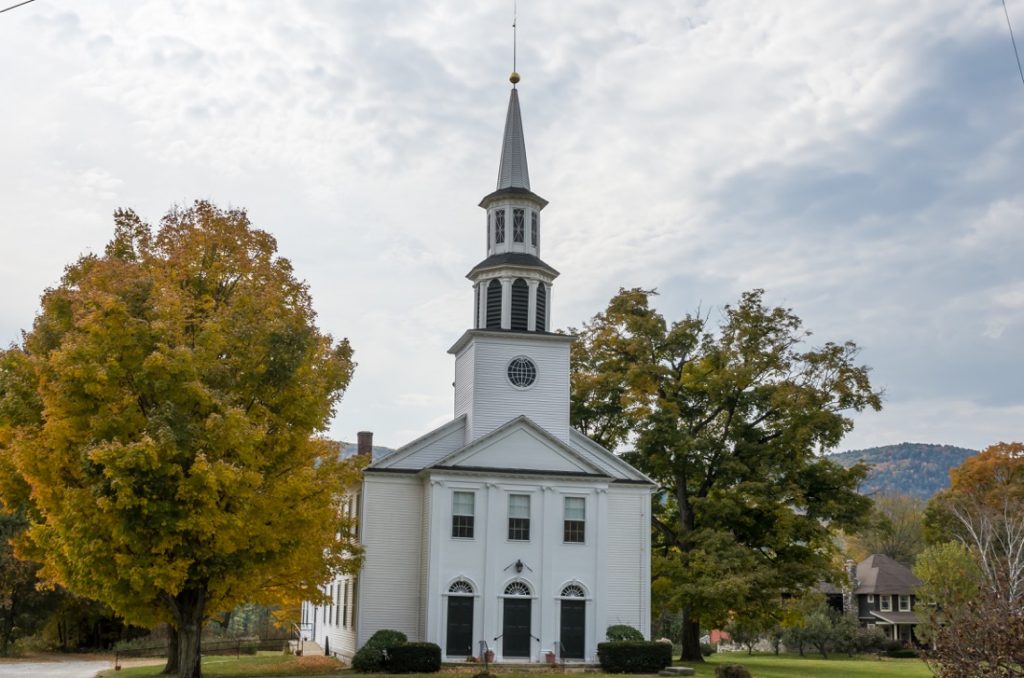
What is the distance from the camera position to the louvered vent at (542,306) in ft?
129

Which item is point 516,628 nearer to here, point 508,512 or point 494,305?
point 508,512

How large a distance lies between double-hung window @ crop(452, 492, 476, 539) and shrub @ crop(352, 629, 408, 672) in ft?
12.8

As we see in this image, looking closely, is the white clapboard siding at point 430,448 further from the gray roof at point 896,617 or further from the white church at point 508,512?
the gray roof at point 896,617

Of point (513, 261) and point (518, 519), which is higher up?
point (513, 261)

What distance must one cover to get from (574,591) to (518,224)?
1351cm

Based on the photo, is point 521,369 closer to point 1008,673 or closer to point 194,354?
point 194,354

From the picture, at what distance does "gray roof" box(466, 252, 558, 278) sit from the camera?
38406 mm

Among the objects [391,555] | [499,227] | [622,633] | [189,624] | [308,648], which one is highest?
[499,227]

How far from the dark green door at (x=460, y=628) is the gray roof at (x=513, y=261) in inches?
464

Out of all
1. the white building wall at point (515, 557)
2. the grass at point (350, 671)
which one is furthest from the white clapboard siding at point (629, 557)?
the grass at point (350, 671)

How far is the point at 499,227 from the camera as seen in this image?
39.9 metres

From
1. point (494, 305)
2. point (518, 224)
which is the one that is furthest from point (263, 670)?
point (518, 224)

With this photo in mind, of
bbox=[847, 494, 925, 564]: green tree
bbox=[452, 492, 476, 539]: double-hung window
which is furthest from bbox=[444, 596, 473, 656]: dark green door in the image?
bbox=[847, 494, 925, 564]: green tree

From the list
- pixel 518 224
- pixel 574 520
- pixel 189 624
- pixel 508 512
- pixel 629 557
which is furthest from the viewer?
pixel 518 224
